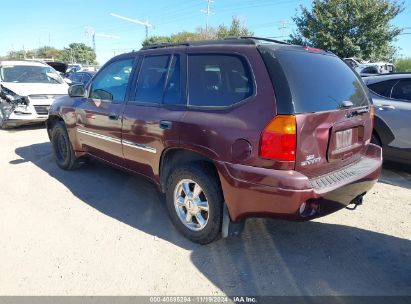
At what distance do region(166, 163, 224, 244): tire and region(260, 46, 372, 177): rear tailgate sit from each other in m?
0.79

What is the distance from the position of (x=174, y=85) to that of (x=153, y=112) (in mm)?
352

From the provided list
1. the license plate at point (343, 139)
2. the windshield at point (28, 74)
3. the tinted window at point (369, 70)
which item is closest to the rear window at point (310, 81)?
the license plate at point (343, 139)

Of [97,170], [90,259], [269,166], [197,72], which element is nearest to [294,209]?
[269,166]

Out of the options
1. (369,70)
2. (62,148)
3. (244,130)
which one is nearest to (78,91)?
(62,148)

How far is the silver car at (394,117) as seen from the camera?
525 cm

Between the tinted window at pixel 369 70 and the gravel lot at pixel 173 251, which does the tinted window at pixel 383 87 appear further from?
the tinted window at pixel 369 70

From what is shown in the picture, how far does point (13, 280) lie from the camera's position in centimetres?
295

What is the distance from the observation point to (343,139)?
3.17m

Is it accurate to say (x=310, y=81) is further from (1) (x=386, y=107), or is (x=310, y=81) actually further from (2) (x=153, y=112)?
(1) (x=386, y=107)

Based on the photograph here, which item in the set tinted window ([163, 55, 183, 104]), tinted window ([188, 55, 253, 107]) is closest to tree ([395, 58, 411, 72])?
tinted window ([163, 55, 183, 104])

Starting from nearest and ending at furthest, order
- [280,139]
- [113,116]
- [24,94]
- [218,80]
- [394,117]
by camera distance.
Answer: [280,139] → [218,80] → [113,116] → [394,117] → [24,94]

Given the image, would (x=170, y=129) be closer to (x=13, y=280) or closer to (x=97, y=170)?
(x=13, y=280)

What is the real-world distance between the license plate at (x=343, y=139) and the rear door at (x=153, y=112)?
1.37m

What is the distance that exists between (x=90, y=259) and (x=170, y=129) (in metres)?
1.36
